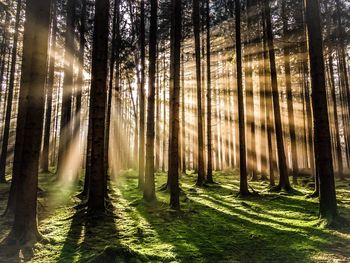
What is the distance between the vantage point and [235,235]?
7.36 metres

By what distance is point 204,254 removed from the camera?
5938 mm

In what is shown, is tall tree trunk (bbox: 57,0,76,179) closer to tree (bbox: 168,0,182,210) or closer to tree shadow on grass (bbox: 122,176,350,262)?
tree shadow on grass (bbox: 122,176,350,262)

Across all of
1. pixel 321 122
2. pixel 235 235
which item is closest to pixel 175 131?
pixel 235 235

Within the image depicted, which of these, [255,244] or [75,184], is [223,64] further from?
[255,244]

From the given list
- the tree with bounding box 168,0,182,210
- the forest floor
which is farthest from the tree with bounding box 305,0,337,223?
the tree with bounding box 168,0,182,210

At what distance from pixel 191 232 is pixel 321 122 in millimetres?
4689

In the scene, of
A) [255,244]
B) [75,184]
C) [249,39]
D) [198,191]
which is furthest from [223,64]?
[255,244]

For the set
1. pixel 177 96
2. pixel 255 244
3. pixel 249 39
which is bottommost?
pixel 255 244

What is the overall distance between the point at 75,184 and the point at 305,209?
11428mm

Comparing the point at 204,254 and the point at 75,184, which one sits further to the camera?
the point at 75,184

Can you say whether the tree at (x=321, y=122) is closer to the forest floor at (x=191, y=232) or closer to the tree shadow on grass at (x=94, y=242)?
the forest floor at (x=191, y=232)

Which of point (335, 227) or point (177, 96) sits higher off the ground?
point (177, 96)

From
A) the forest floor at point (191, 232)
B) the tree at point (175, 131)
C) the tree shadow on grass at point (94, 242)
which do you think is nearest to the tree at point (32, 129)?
the forest floor at point (191, 232)

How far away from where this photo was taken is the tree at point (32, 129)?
6035 millimetres
